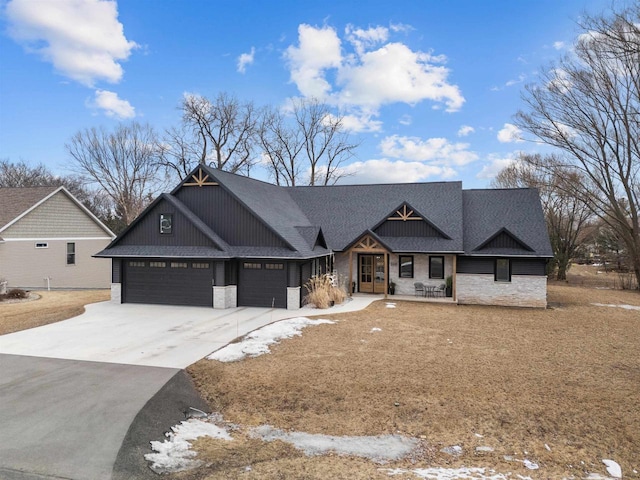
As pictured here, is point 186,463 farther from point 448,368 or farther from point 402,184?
point 402,184

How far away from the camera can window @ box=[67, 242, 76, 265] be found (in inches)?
1067

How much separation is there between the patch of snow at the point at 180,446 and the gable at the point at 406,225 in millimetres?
15677

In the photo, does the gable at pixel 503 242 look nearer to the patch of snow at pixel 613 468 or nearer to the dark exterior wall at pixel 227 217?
the dark exterior wall at pixel 227 217

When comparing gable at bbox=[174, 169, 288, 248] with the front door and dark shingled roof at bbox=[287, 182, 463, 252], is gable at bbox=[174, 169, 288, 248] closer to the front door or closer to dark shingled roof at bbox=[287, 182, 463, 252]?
dark shingled roof at bbox=[287, 182, 463, 252]

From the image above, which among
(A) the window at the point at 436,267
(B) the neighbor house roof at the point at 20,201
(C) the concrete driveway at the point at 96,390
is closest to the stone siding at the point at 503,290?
(A) the window at the point at 436,267

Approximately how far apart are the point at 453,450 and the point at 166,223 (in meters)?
15.1

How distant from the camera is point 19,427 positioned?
625cm

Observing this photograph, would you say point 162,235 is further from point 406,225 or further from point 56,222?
point 56,222

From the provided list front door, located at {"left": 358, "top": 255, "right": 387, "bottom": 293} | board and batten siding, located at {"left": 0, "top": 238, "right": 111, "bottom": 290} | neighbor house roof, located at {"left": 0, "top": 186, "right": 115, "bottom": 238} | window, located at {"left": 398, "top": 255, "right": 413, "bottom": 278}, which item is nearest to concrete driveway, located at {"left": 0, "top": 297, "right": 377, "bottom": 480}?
front door, located at {"left": 358, "top": 255, "right": 387, "bottom": 293}

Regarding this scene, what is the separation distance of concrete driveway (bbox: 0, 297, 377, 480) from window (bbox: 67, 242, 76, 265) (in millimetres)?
14951

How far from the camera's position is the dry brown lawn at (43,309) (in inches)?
544

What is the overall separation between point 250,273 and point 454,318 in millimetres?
8304

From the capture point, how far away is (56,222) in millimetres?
26422

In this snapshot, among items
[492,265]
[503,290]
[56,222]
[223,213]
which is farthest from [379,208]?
[56,222]
